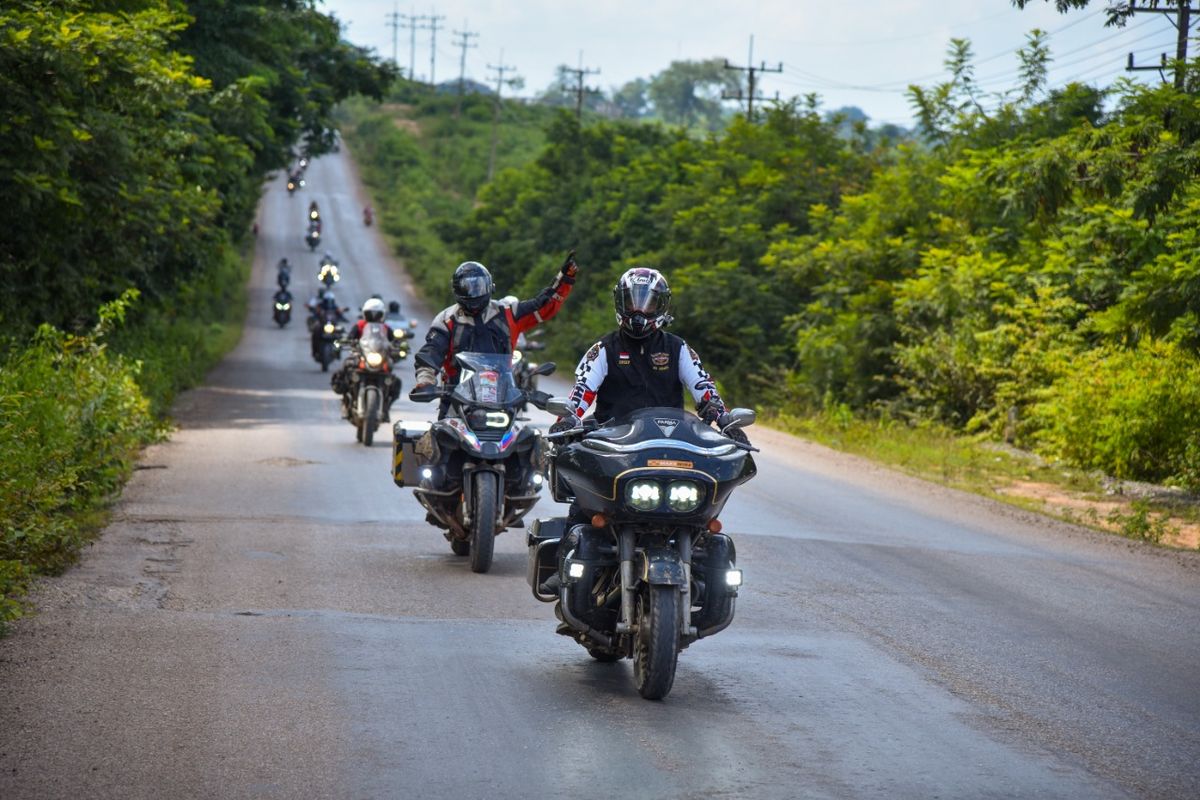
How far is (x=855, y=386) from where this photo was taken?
1166 inches

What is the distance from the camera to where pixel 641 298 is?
7.88 meters

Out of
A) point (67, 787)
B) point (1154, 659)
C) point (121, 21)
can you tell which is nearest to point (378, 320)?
point (121, 21)

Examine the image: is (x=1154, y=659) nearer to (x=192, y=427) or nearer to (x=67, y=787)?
(x=67, y=787)

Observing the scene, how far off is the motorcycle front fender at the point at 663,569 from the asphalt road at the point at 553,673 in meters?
0.60

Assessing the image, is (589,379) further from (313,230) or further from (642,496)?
(313,230)

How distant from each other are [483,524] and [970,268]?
16375 mm

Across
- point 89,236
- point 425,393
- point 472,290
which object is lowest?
point 425,393

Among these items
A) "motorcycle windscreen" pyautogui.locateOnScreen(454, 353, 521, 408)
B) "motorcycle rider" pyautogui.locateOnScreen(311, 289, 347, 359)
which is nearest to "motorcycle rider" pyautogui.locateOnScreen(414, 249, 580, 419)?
"motorcycle windscreen" pyautogui.locateOnScreen(454, 353, 521, 408)

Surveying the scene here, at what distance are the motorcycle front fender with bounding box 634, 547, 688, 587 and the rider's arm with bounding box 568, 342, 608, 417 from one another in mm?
999

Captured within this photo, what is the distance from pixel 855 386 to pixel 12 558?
849 inches

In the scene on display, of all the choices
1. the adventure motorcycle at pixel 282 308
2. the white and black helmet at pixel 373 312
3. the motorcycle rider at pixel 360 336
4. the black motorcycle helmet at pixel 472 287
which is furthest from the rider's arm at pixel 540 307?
the adventure motorcycle at pixel 282 308

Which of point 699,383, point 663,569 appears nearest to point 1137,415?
point 699,383

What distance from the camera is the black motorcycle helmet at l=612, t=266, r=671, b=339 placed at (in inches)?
310

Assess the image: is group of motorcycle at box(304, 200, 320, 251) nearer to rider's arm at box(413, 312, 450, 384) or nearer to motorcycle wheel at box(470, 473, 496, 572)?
rider's arm at box(413, 312, 450, 384)
